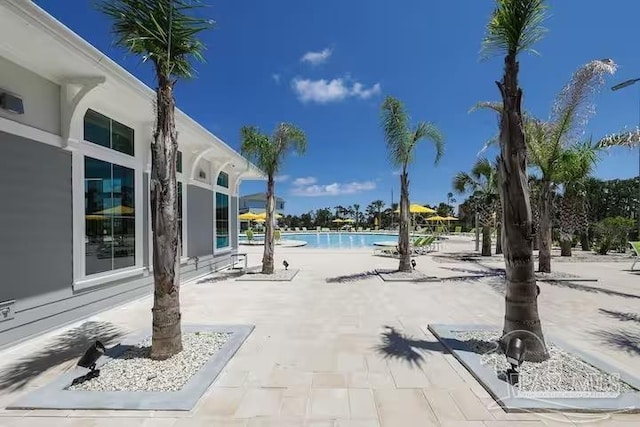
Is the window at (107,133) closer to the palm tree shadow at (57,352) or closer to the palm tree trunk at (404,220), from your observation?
the palm tree shadow at (57,352)

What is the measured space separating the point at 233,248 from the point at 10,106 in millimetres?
11565

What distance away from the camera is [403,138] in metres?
11.2

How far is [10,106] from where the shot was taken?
4906 mm

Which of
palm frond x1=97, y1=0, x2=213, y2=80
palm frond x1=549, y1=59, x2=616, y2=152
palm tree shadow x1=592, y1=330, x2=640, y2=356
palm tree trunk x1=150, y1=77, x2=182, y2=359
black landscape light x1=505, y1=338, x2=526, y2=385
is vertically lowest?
palm tree shadow x1=592, y1=330, x2=640, y2=356

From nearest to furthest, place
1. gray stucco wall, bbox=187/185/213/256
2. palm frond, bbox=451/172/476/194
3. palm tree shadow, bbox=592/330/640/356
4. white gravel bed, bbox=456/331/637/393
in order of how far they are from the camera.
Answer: white gravel bed, bbox=456/331/637/393 < palm tree shadow, bbox=592/330/640/356 < gray stucco wall, bbox=187/185/213/256 < palm frond, bbox=451/172/476/194

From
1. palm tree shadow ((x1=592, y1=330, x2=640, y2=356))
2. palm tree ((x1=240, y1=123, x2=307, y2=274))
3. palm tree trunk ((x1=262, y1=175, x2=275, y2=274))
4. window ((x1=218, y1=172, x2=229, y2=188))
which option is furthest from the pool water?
palm tree shadow ((x1=592, y1=330, x2=640, y2=356))

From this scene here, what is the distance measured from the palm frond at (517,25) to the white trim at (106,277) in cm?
769

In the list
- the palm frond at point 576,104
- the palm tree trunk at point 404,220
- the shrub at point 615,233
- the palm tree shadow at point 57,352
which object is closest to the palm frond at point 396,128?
the palm tree trunk at point 404,220

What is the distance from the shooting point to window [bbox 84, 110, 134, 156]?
22.0 ft

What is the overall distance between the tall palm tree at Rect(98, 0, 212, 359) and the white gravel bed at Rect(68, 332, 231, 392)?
0.17m

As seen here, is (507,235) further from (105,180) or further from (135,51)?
(105,180)

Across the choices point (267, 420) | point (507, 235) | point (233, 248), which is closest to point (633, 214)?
point (233, 248)

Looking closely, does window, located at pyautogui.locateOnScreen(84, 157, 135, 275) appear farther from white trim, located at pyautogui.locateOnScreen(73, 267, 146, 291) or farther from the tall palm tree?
the tall palm tree

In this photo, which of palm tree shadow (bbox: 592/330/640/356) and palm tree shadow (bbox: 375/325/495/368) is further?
palm tree shadow (bbox: 592/330/640/356)
